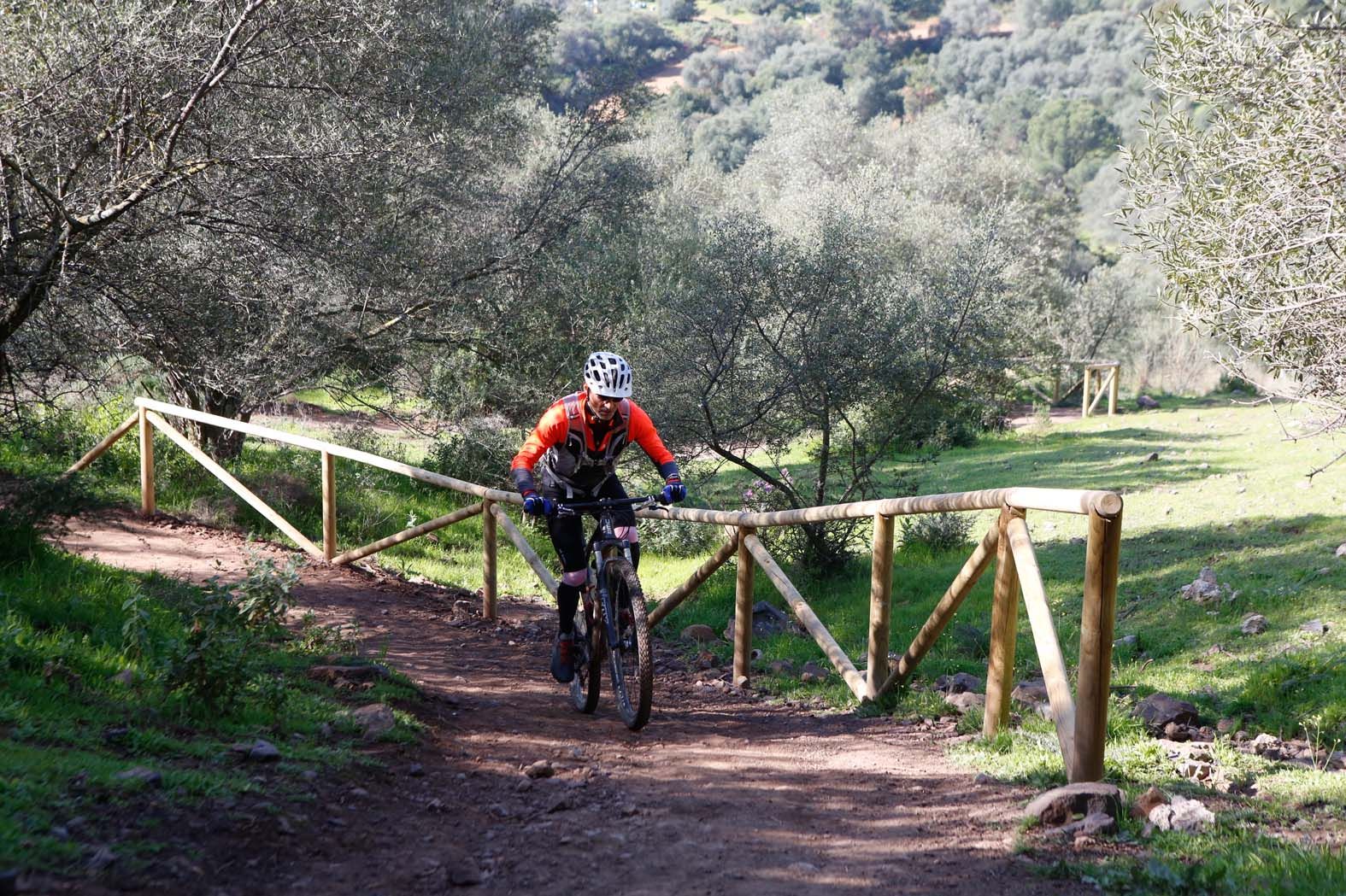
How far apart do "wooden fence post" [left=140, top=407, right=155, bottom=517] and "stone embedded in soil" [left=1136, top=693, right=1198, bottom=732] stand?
9596mm

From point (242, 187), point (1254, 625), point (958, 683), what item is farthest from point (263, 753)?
point (1254, 625)

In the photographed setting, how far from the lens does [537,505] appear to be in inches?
219

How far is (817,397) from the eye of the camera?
10.1 meters

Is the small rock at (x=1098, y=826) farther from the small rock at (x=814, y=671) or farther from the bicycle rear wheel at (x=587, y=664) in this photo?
the small rock at (x=814, y=671)

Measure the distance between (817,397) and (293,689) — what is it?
618cm

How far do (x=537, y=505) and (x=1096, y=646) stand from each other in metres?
2.91

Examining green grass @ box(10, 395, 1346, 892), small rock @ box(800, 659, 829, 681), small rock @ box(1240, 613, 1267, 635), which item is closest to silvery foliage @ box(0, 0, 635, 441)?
green grass @ box(10, 395, 1346, 892)

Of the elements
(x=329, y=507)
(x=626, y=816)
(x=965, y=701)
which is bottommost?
(x=626, y=816)

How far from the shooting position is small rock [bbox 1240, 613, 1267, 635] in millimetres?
7348

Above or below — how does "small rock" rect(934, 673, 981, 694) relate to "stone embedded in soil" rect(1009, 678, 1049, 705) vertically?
below

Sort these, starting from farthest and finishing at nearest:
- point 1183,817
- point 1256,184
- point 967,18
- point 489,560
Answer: point 967,18 < point 489,560 < point 1256,184 < point 1183,817

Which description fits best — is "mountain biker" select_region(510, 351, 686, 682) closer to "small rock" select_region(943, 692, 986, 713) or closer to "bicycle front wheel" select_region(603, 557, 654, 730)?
"bicycle front wheel" select_region(603, 557, 654, 730)

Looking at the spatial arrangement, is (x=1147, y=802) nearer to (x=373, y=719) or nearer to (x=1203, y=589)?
(x=373, y=719)

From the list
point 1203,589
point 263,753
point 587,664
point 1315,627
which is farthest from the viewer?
point 1203,589
